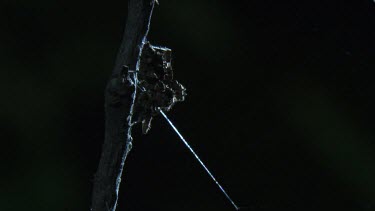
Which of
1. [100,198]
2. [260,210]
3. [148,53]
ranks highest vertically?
[148,53]

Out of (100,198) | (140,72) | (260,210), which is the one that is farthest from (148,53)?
(260,210)

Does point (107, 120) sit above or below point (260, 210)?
above

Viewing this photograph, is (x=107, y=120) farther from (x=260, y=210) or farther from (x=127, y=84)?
(x=260, y=210)

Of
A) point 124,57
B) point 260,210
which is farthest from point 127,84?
point 260,210

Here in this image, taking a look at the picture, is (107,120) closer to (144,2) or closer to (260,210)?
(144,2)

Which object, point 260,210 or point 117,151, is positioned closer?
point 117,151

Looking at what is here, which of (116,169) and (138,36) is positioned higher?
(138,36)
